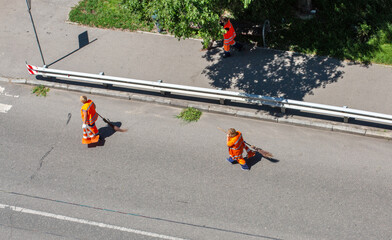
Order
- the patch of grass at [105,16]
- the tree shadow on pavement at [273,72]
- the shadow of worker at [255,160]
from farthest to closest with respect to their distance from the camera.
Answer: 1. the patch of grass at [105,16]
2. the tree shadow on pavement at [273,72]
3. the shadow of worker at [255,160]

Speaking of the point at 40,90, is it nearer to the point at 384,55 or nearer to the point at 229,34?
the point at 229,34

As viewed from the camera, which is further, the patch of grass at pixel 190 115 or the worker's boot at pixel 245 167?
the patch of grass at pixel 190 115

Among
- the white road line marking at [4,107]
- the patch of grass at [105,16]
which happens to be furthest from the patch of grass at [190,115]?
the white road line marking at [4,107]

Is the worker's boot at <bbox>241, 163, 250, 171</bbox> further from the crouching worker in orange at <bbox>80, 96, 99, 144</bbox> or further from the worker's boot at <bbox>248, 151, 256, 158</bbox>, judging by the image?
the crouching worker in orange at <bbox>80, 96, 99, 144</bbox>

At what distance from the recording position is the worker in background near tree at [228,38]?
11.9 meters

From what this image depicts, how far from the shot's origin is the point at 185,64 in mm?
12578

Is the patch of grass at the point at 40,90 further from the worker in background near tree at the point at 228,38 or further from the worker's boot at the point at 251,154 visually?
the worker's boot at the point at 251,154

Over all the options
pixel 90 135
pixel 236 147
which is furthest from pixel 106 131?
pixel 236 147

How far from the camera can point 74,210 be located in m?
9.20

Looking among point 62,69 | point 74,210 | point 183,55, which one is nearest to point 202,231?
point 74,210

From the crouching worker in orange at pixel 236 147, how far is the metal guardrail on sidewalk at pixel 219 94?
1.73 metres

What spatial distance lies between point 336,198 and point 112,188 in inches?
199

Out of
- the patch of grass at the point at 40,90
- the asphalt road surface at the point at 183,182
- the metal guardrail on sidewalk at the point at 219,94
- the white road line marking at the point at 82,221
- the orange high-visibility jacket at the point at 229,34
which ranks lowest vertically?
the white road line marking at the point at 82,221

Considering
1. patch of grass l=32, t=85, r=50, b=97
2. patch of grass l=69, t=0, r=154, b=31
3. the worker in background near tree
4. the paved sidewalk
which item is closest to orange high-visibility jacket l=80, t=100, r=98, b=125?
the paved sidewalk
